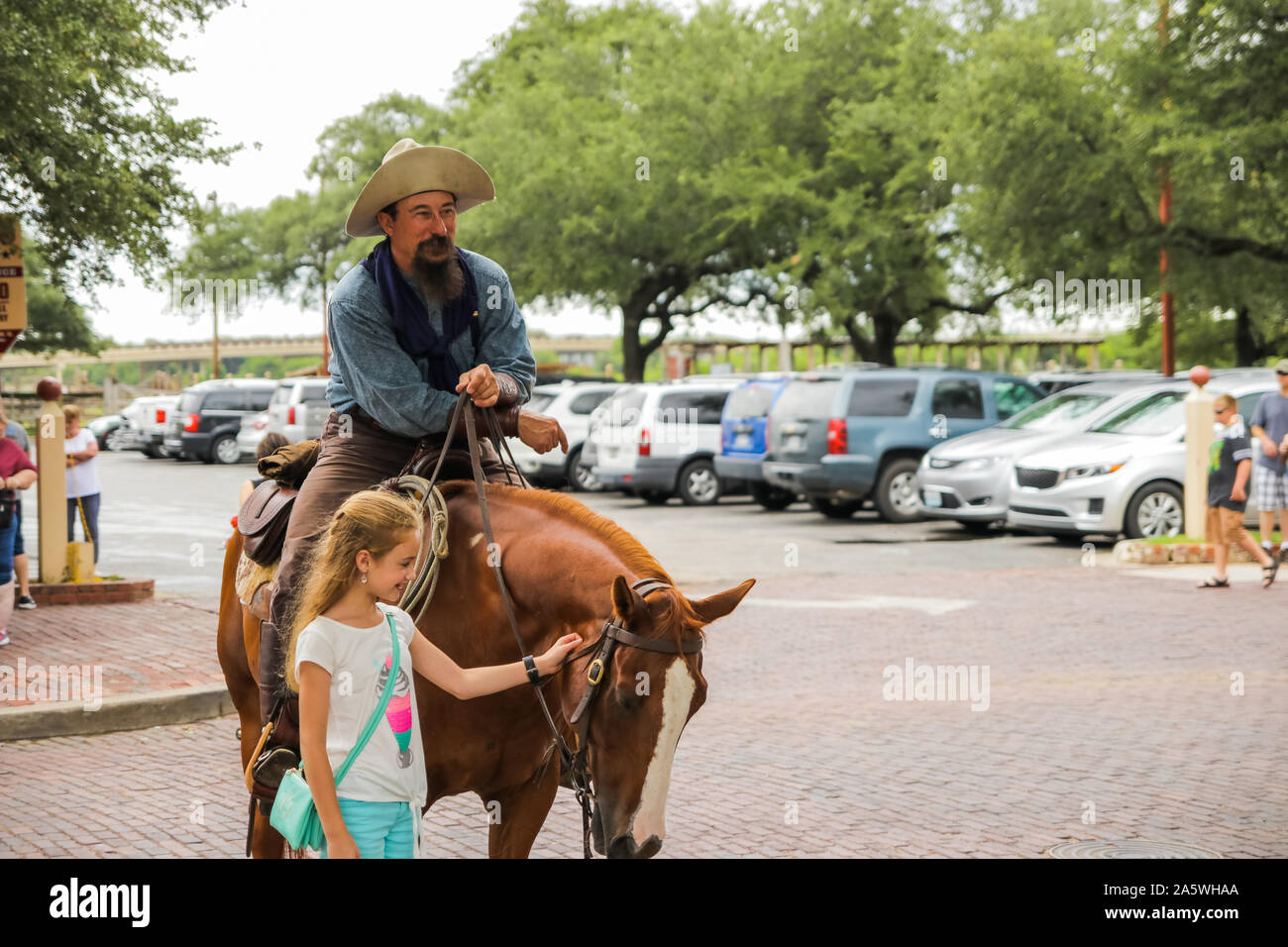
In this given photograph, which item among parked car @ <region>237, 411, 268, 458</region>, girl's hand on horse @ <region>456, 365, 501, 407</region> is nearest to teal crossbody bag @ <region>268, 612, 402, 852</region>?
→ girl's hand on horse @ <region>456, 365, 501, 407</region>

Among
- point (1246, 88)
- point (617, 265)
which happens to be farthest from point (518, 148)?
point (1246, 88)

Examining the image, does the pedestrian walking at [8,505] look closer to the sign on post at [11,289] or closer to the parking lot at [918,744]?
the sign on post at [11,289]

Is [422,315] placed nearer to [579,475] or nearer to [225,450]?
[579,475]

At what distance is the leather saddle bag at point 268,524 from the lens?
475cm

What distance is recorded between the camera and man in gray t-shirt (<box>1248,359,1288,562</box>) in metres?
14.4

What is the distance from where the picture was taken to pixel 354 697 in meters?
3.40

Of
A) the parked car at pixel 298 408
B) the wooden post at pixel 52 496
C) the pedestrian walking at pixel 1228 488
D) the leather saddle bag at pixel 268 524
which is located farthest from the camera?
the parked car at pixel 298 408

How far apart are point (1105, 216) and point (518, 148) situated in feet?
63.0

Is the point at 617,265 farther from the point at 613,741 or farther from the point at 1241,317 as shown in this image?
the point at 613,741

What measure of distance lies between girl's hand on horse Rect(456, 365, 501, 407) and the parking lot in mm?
2204

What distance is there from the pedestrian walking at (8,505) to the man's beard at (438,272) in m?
6.58

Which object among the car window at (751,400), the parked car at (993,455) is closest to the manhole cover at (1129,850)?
the parked car at (993,455)

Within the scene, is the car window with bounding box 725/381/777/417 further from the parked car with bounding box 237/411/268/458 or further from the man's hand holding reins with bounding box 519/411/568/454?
the man's hand holding reins with bounding box 519/411/568/454

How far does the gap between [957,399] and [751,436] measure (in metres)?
3.06
